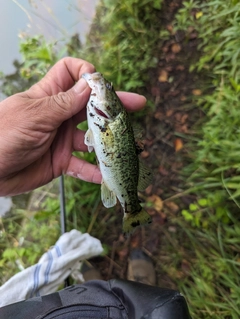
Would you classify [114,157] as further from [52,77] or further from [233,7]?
[233,7]

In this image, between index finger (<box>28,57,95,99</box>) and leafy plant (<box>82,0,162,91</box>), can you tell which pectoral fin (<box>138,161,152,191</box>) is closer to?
index finger (<box>28,57,95,99</box>)

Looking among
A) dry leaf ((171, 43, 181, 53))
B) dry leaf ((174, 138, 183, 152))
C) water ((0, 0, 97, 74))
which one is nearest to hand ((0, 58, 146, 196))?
dry leaf ((174, 138, 183, 152))

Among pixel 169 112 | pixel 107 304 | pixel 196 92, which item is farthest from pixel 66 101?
pixel 196 92

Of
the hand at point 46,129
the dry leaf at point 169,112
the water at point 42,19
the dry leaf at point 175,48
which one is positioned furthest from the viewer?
the water at point 42,19

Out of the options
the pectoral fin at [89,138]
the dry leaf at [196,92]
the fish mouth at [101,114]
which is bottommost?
the dry leaf at [196,92]

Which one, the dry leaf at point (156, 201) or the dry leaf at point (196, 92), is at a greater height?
the dry leaf at point (196, 92)

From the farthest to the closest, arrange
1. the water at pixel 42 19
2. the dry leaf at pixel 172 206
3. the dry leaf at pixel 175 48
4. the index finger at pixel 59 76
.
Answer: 1. the water at pixel 42 19
2. the dry leaf at pixel 175 48
3. the dry leaf at pixel 172 206
4. the index finger at pixel 59 76

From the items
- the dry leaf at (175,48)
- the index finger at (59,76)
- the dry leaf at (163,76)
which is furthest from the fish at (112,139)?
the dry leaf at (175,48)

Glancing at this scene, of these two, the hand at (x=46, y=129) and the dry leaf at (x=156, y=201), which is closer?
the hand at (x=46, y=129)

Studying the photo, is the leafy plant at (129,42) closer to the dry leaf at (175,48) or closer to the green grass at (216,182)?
the dry leaf at (175,48)
